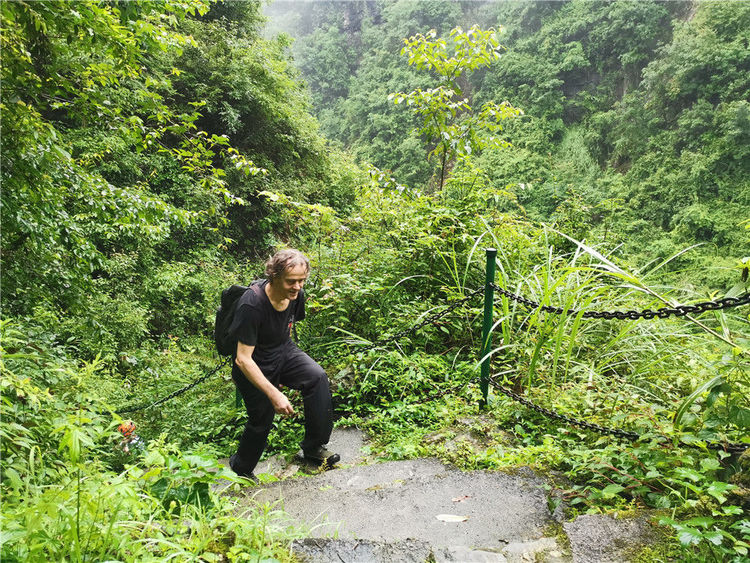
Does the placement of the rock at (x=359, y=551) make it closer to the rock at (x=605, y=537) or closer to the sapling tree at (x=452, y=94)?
the rock at (x=605, y=537)

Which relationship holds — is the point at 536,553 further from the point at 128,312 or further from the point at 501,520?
the point at 128,312

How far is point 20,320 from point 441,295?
165 inches

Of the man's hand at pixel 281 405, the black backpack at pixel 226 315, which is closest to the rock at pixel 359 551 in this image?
the man's hand at pixel 281 405

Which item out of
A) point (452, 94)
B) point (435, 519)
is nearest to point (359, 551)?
point (435, 519)

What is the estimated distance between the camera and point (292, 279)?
8.98 ft

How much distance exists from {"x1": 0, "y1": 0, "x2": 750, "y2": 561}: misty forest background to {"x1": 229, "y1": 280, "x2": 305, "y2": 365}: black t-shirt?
80cm

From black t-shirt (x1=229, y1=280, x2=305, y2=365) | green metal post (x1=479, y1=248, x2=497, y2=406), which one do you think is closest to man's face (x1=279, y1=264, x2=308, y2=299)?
black t-shirt (x1=229, y1=280, x2=305, y2=365)

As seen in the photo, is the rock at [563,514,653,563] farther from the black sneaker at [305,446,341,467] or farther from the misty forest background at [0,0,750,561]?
the black sneaker at [305,446,341,467]

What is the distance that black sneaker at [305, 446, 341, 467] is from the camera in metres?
3.15

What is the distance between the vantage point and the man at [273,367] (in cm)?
268

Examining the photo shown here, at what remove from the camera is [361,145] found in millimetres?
42125

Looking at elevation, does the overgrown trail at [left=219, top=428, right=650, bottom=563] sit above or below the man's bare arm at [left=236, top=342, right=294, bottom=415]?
below

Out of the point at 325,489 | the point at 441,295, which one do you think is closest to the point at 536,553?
the point at 325,489

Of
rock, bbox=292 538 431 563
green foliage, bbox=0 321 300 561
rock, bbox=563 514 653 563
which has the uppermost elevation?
green foliage, bbox=0 321 300 561
